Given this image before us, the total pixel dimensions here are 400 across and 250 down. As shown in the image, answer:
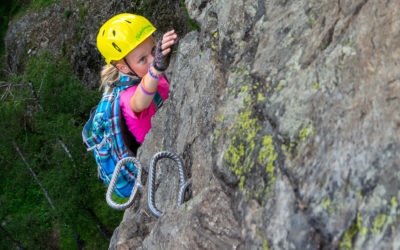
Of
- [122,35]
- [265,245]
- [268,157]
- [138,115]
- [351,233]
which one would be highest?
[122,35]

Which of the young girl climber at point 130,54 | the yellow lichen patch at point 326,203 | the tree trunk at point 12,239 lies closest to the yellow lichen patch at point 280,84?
the yellow lichen patch at point 326,203

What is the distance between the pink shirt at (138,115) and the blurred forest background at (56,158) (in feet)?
33.3

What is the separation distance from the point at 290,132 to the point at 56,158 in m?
14.5

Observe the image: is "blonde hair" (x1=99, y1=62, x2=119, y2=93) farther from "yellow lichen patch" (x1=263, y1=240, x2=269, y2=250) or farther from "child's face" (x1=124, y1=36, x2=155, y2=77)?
"yellow lichen patch" (x1=263, y1=240, x2=269, y2=250)

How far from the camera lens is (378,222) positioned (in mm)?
2168

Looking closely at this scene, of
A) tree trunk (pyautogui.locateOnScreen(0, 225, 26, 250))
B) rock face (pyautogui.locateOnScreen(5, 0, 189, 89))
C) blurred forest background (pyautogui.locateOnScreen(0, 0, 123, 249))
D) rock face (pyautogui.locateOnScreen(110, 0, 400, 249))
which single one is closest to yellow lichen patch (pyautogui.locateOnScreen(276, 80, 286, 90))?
rock face (pyautogui.locateOnScreen(110, 0, 400, 249))

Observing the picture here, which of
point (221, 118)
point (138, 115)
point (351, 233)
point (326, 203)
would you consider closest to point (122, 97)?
point (138, 115)

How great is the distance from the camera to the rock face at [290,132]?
2.32m

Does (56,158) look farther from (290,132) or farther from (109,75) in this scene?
(290,132)

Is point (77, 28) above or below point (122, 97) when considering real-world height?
below

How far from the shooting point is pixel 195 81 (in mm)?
4465

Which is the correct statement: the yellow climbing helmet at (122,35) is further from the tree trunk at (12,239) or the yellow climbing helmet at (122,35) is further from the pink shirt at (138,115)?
the tree trunk at (12,239)

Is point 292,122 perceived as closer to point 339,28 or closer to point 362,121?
point 362,121

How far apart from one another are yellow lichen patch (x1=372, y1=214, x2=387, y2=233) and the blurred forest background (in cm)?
1400
